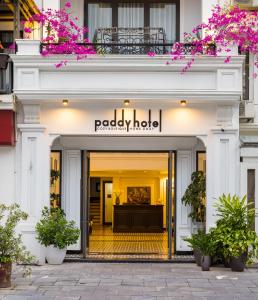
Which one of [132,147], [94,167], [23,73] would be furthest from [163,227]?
[23,73]

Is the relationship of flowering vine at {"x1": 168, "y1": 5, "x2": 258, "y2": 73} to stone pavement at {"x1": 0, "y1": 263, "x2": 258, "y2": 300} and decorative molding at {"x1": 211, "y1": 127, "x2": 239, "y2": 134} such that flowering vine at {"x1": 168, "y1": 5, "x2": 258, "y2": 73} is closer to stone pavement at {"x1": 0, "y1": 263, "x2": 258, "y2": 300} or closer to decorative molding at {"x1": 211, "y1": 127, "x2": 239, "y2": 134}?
decorative molding at {"x1": 211, "y1": 127, "x2": 239, "y2": 134}

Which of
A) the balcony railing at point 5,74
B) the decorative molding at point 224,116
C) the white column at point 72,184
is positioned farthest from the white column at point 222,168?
the balcony railing at point 5,74

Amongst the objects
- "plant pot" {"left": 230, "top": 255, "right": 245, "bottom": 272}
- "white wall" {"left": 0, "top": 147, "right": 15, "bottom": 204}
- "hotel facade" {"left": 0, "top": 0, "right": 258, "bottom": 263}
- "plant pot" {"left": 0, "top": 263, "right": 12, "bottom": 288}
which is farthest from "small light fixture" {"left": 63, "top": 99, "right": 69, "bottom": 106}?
"plant pot" {"left": 230, "top": 255, "right": 245, "bottom": 272}

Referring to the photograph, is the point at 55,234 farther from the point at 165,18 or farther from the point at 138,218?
the point at 138,218

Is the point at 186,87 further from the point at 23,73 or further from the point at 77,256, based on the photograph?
the point at 77,256

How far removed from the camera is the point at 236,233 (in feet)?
38.2

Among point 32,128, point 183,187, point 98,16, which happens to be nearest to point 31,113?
Answer: point 32,128

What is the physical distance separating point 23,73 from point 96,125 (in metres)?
1.89

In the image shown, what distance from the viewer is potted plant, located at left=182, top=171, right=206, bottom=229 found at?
1348cm

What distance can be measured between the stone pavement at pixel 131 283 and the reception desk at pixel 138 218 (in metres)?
6.73

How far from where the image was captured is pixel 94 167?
1684 centimetres

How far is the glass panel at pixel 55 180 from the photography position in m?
13.7

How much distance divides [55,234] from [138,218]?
7561 millimetres

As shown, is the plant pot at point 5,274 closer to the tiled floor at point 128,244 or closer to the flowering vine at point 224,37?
the tiled floor at point 128,244
